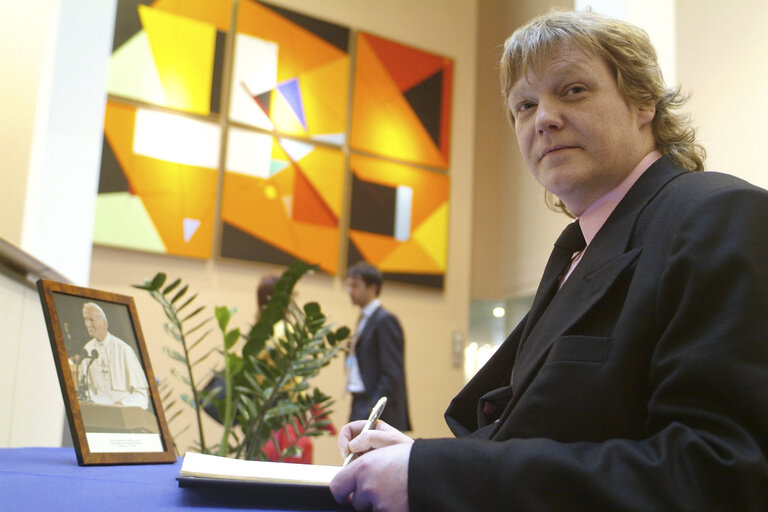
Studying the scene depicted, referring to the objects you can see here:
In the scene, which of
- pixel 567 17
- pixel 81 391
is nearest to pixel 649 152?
pixel 567 17

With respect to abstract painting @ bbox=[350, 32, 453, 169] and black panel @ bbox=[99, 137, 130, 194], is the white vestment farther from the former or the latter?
abstract painting @ bbox=[350, 32, 453, 169]

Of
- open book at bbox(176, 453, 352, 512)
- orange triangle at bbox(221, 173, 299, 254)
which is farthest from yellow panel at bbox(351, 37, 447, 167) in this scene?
open book at bbox(176, 453, 352, 512)

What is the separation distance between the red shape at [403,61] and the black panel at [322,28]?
0.78ft

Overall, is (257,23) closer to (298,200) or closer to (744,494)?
(298,200)

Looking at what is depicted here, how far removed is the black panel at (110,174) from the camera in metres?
5.75

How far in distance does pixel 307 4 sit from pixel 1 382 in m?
5.55

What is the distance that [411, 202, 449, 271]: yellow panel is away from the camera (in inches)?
287

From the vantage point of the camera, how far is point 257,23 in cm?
668

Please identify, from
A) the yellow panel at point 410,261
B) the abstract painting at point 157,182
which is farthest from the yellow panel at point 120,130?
the yellow panel at point 410,261

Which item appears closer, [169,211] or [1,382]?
[1,382]

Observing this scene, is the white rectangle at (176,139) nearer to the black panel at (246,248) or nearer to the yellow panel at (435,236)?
the black panel at (246,248)

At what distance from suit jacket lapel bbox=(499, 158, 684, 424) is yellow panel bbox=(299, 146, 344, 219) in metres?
5.62

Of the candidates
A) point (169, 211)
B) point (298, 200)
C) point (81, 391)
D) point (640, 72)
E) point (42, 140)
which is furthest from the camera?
point (298, 200)

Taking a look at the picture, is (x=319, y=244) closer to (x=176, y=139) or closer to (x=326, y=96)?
(x=326, y=96)
